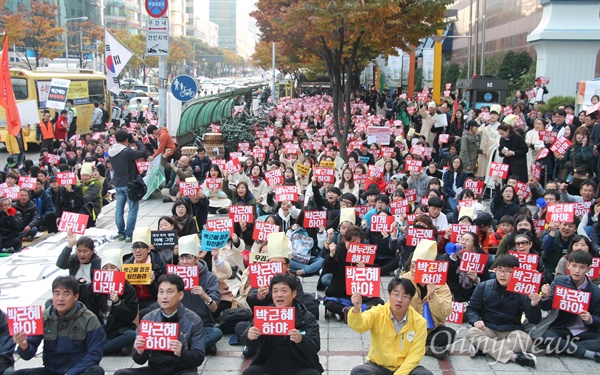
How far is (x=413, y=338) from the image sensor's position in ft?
17.9

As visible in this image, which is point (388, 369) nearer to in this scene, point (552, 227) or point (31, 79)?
point (552, 227)

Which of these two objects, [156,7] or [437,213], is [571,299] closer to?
[437,213]

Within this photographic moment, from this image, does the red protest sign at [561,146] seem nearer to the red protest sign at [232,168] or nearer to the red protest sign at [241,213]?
the red protest sign at [241,213]

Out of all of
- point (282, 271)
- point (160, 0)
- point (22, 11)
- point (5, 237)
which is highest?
point (22, 11)

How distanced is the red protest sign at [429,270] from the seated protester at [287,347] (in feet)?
4.28

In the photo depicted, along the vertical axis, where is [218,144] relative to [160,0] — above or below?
below

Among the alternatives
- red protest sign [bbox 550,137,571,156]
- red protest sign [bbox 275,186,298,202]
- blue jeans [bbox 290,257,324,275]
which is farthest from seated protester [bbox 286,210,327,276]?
red protest sign [bbox 550,137,571,156]

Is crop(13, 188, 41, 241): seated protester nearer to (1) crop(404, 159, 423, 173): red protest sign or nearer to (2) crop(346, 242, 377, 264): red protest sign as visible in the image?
(1) crop(404, 159, 423, 173): red protest sign

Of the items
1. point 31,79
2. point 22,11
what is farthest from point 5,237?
point 22,11

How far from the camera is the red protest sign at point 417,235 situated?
26.6 feet

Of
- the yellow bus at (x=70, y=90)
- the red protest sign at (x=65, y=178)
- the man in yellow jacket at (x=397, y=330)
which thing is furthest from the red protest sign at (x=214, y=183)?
the yellow bus at (x=70, y=90)

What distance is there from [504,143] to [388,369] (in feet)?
27.5

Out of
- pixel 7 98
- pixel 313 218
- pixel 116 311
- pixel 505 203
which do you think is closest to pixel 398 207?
pixel 313 218

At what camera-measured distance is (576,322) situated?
22.2ft
